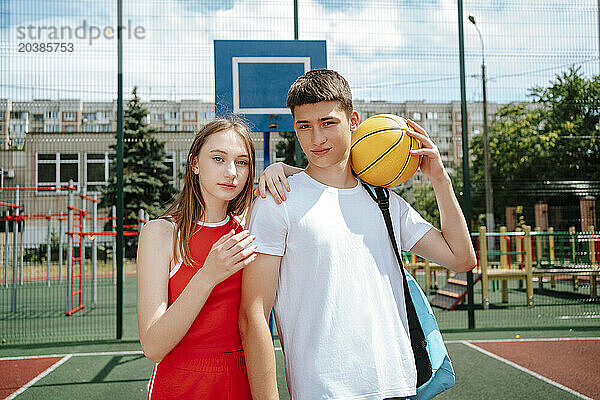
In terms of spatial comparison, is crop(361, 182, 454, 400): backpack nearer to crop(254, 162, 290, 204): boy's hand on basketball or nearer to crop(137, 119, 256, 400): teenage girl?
crop(254, 162, 290, 204): boy's hand on basketball

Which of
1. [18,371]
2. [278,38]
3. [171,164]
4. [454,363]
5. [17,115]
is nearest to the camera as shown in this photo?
[454,363]

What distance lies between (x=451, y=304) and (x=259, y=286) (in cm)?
707

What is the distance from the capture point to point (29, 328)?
730cm

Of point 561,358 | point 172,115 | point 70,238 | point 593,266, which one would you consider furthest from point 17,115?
point 593,266

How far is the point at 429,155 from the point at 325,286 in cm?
56

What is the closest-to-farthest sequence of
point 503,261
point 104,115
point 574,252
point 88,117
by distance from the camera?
point 88,117
point 104,115
point 574,252
point 503,261

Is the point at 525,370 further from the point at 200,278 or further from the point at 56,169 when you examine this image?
the point at 56,169

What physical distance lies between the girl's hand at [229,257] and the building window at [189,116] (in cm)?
497

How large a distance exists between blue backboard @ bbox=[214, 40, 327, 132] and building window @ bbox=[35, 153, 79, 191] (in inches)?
142

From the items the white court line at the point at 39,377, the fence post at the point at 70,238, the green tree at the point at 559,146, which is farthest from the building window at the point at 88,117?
the green tree at the point at 559,146

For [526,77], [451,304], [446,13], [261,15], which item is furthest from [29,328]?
[526,77]

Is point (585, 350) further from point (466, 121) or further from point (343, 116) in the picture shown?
point (343, 116)

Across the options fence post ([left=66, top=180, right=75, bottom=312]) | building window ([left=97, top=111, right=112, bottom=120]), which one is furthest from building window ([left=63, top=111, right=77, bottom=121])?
fence post ([left=66, top=180, right=75, bottom=312])

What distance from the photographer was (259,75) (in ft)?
14.9
